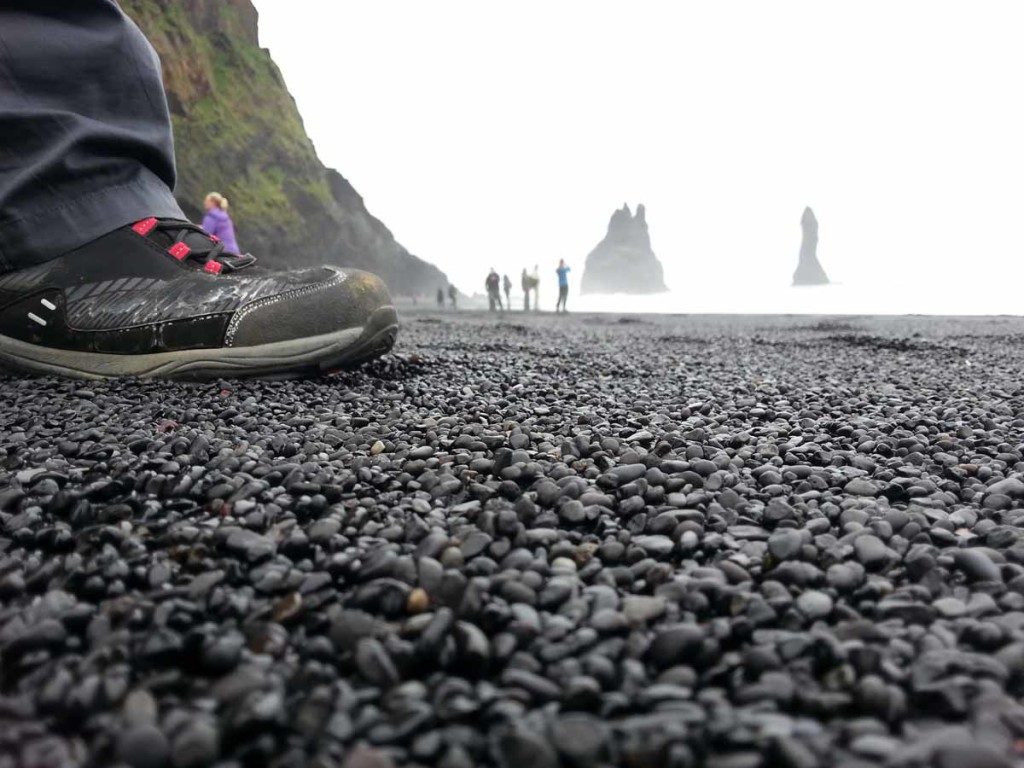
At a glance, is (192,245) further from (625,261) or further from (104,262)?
(625,261)

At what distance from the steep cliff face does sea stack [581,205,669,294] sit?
105207 millimetres

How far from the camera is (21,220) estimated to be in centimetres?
219

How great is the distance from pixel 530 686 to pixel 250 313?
78.0 inches

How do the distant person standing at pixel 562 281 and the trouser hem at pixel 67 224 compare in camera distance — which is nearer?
the trouser hem at pixel 67 224

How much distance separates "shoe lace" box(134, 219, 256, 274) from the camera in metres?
2.39

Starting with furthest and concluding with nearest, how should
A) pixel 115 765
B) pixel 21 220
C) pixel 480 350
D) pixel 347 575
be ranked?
1. pixel 480 350
2. pixel 21 220
3. pixel 347 575
4. pixel 115 765

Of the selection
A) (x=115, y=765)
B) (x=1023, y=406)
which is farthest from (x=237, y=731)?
(x=1023, y=406)

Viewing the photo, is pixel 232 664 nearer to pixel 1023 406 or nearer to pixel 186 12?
pixel 1023 406

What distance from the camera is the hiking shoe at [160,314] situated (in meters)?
2.24

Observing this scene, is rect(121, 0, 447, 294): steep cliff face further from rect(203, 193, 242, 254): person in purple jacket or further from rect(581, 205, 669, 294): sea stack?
rect(581, 205, 669, 294): sea stack

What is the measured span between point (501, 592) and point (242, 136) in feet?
120

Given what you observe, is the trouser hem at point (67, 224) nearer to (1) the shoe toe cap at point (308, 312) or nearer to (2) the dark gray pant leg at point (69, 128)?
(2) the dark gray pant leg at point (69, 128)

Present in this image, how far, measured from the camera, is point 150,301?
226cm

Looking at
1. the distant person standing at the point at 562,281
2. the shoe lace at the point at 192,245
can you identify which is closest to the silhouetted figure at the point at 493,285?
the distant person standing at the point at 562,281
